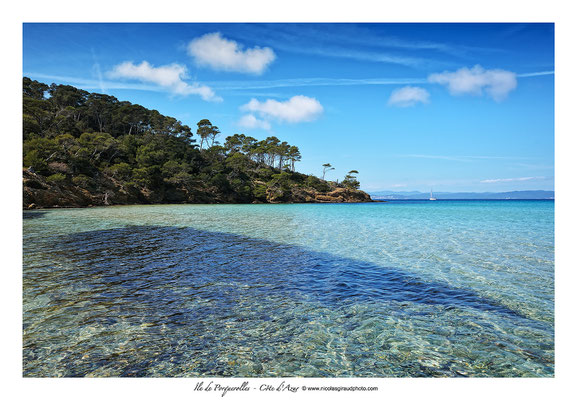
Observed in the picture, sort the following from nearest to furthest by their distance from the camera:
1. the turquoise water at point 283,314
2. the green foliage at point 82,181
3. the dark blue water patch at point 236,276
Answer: the turquoise water at point 283,314
the dark blue water patch at point 236,276
the green foliage at point 82,181

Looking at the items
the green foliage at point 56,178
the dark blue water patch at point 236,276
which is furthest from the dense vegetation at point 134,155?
the dark blue water patch at point 236,276

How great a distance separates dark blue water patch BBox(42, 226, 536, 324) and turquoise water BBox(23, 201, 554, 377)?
6cm

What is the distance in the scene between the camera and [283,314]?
582cm

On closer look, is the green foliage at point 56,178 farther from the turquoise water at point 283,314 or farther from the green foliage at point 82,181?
the turquoise water at point 283,314

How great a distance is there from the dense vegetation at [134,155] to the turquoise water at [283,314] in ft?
128

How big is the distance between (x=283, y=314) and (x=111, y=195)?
5006 cm

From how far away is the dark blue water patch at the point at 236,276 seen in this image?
6789 millimetres

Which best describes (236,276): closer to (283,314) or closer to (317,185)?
(283,314)

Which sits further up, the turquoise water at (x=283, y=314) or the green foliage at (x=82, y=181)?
the green foliage at (x=82, y=181)

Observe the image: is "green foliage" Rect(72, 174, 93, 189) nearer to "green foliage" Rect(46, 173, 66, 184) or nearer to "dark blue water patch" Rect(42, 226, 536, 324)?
"green foliage" Rect(46, 173, 66, 184)

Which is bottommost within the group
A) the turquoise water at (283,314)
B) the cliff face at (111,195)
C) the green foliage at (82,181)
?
the turquoise water at (283,314)
